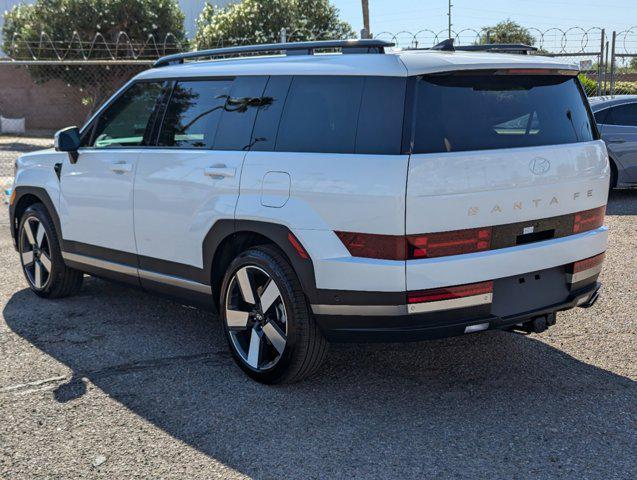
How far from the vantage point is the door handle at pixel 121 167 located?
544cm

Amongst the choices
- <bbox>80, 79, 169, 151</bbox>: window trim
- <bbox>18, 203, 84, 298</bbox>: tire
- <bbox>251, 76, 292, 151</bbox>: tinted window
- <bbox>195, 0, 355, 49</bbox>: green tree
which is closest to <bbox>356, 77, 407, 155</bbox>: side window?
<bbox>251, 76, 292, 151</bbox>: tinted window

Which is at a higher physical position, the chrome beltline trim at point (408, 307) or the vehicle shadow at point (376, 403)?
the chrome beltline trim at point (408, 307)

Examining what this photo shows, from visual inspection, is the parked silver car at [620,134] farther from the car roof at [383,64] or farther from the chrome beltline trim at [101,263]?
the chrome beltline trim at [101,263]

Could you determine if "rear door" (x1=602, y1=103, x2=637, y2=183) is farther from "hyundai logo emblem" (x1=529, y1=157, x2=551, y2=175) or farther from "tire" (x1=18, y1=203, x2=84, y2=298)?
"tire" (x1=18, y1=203, x2=84, y2=298)

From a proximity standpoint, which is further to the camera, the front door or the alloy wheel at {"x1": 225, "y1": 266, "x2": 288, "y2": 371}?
the front door

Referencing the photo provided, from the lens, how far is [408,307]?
12.9 ft

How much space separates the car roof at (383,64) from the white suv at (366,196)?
11mm

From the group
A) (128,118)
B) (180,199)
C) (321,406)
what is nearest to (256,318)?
(321,406)

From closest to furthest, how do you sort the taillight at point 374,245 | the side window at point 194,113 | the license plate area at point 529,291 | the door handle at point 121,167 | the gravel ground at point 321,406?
the gravel ground at point 321,406 → the taillight at point 374,245 → the license plate area at point 529,291 → the side window at point 194,113 → the door handle at point 121,167

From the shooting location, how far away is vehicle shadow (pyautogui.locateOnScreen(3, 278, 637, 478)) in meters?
3.68

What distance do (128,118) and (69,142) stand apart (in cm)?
52

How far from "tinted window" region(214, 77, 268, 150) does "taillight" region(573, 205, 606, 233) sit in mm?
1949

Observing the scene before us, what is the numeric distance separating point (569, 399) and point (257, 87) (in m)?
2.55

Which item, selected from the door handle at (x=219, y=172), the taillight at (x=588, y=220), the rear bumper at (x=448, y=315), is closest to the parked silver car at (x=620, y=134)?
the taillight at (x=588, y=220)
